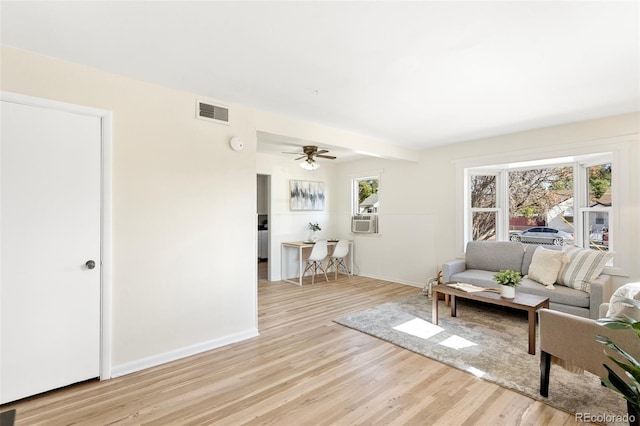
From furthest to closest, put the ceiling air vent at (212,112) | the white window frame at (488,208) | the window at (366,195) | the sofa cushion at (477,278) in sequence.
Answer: the window at (366,195) < the white window frame at (488,208) < the sofa cushion at (477,278) < the ceiling air vent at (212,112)

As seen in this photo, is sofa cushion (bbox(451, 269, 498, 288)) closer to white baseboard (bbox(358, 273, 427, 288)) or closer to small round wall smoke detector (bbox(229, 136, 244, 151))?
white baseboard (bbox(358, 273, 427, 288))

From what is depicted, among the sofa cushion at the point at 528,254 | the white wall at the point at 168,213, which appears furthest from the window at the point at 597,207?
the white wall at the point at 168,213

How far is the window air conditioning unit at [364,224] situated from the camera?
253 inches

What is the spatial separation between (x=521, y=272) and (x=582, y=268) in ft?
2.58

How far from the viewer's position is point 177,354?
2789 millimetres

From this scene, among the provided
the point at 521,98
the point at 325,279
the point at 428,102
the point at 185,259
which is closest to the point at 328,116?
the point at 428,102

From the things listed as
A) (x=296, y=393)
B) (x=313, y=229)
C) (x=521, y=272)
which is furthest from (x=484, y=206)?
(x=296, y=393)

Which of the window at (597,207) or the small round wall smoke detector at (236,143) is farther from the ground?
the small round wall smoke detector at (236,143)

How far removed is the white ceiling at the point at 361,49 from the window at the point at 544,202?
1.10 metres

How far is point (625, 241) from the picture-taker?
3568 mm

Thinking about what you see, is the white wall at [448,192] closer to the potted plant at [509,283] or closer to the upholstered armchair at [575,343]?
the potted plant at [509,283]

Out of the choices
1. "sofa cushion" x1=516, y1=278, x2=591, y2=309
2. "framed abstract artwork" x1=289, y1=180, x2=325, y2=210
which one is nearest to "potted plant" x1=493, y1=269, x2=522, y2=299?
"sofa cushion" x1=516, y1=278, x2=591, y2=309

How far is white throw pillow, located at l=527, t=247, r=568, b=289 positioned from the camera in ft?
12.0

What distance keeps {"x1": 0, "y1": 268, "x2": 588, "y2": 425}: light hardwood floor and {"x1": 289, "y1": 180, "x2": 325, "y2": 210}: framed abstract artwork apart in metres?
3.52
